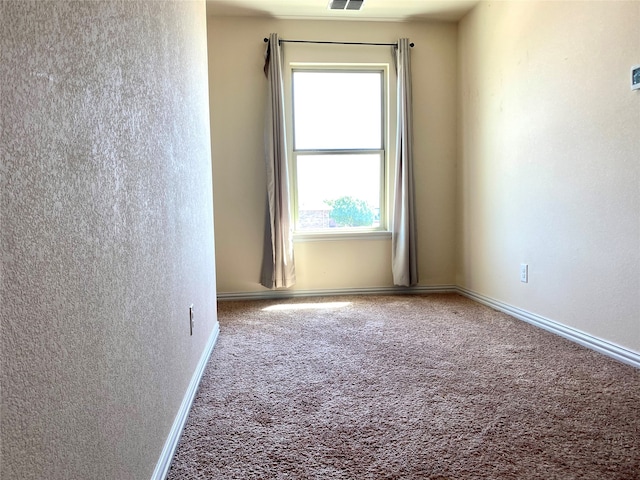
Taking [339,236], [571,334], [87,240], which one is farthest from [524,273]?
[87,240]

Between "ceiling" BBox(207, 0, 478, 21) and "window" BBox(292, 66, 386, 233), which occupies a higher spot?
"ceiling" BBox(207, 0, 478, 21)

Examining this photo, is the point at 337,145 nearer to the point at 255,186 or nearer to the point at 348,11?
the point at 255,186

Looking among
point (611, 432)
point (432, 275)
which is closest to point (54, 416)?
point (611, 432)

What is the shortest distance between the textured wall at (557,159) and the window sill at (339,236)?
762mm

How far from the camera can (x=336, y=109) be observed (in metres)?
3.72

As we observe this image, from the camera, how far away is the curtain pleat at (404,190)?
359 cm

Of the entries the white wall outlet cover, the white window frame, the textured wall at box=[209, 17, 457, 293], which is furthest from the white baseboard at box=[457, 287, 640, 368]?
the white wall outlet cover

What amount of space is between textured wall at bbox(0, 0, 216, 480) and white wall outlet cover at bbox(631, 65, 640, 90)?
204 centimetres

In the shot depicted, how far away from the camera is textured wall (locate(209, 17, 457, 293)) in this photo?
353cm

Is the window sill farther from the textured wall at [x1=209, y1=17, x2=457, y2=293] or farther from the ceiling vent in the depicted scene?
the ceiling vent

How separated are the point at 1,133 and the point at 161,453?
3.32 feet

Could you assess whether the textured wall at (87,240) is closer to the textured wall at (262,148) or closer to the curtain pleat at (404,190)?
the textured wall at (262,148)

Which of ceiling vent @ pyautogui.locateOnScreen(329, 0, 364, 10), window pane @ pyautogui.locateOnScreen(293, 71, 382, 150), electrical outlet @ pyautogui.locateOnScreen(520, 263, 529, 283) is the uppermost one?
ceiling vent @ pyautogui.locateOnScreen(329, 0, 364, 10)

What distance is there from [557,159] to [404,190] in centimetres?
133
